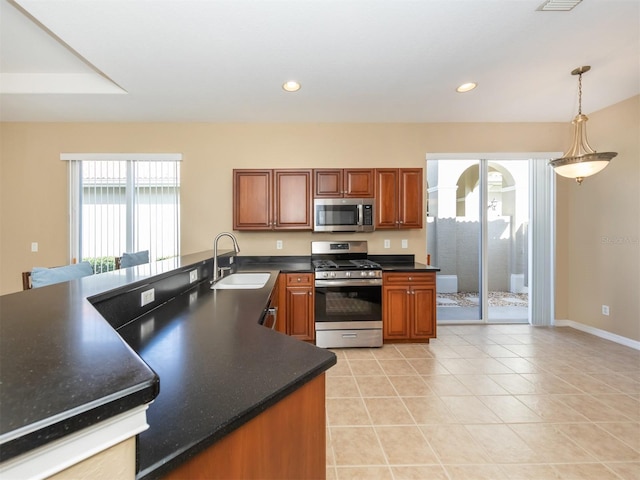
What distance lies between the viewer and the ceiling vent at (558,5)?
177 cm

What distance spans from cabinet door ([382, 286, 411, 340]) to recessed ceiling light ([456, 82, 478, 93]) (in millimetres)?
2212

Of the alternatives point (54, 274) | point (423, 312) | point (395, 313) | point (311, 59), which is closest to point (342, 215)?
point (395, 313)

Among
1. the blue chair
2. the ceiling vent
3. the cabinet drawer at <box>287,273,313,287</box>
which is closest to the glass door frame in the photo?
the cabinet drawer at <box>287,273,313,287</box>

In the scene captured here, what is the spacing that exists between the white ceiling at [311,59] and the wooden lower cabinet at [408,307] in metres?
2.08

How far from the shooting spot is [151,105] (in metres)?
3.17

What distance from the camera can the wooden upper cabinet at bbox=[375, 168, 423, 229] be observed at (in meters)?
3.53

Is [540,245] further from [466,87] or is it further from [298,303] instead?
[298,303]

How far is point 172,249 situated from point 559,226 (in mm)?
5335

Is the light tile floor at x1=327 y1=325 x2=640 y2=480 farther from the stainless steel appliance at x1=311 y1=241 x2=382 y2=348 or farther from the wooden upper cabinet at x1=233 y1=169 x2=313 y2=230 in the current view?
the wooden upper cabinet at x1=233 y1=169 x2=313 y2=230

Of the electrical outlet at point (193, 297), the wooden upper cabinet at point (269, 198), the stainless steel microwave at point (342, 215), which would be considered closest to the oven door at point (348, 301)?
the stainless steel microwave at point (342, 215)

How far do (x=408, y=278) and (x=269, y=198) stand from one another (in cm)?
195

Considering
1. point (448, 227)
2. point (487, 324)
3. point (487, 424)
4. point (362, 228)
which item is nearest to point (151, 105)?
point (362, 228)

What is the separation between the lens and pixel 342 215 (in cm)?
350

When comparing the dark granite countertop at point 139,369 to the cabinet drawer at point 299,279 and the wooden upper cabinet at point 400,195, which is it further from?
the wooden upper cabinet at point 400,195
